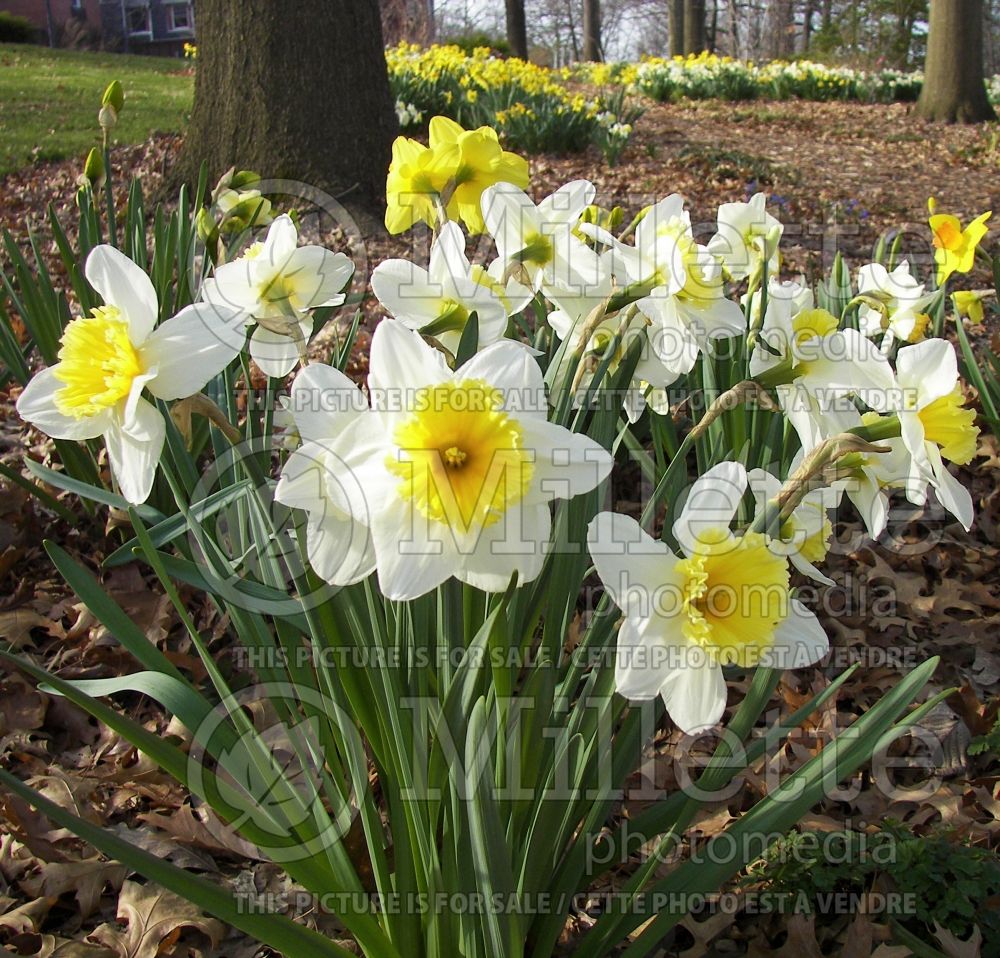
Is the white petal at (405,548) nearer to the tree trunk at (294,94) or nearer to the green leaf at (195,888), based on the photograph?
the green leaf at (195,888)

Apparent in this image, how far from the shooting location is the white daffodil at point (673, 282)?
4.55 feet

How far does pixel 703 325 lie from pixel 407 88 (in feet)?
27.0

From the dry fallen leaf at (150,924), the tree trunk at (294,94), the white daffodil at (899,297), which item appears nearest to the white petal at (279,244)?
the dry fallen leaf at (150,924)

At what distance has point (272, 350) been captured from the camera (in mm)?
1496

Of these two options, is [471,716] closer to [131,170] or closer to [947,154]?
[131,170]

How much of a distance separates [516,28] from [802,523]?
18.7 meters

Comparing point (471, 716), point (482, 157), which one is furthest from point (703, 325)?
point (471, 716)

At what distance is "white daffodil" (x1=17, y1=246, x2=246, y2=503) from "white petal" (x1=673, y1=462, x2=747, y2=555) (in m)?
0.59

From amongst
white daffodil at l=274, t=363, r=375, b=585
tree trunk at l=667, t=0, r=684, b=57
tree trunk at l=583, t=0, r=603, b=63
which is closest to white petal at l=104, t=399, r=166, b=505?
white daffodil at l=274, t=363, r=375, b=585

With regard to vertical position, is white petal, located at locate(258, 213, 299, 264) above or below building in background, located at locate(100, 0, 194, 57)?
below

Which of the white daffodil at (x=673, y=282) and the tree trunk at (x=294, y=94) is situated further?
the tree trunk at (x=294, y=94)

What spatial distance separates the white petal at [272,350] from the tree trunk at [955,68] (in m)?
12.6

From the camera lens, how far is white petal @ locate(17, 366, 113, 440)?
1107 millimetres

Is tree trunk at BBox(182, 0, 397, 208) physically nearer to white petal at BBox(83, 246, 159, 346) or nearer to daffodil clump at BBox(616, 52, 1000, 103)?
white petal at BBox(83, 246, 159, 346)
